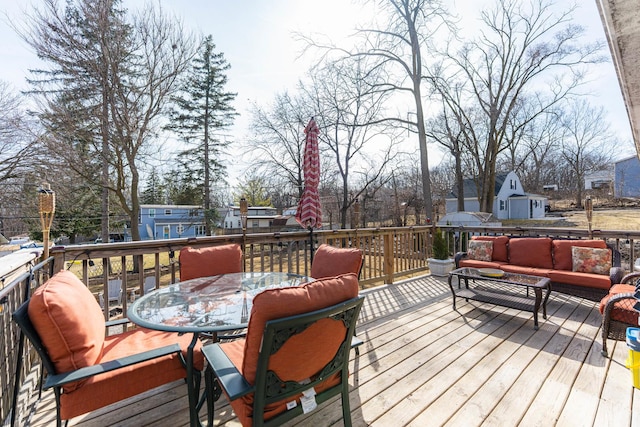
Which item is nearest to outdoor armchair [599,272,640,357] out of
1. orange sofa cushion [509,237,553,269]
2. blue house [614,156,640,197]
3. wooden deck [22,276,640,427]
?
wooden deck [22,276,640,427]

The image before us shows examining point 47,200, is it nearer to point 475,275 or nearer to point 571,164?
point 475,275

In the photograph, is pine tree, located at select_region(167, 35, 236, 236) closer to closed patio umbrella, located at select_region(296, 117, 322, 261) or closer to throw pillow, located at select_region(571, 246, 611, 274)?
closed patio umbrella, located at select_region(296, 117, 322, 261)

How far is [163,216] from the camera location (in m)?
26.8

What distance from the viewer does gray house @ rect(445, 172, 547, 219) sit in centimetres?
2256

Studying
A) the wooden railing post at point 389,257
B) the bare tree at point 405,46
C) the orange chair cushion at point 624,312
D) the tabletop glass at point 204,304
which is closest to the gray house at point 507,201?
the bare tree at point 405,46

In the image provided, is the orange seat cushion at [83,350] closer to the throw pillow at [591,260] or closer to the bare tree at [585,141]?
the throw pillow at [591,260]

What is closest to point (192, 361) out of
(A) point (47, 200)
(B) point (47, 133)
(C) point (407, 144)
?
(A) point (47, 200)

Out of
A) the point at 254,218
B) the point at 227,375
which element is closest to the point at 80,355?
the point at 227,375

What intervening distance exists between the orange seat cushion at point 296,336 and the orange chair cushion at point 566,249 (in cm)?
443

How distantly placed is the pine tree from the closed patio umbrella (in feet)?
43.7

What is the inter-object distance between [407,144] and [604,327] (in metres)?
13.7

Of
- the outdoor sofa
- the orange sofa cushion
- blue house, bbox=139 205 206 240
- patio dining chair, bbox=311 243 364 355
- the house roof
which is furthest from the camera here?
blue house, bbox=139 205 206 240

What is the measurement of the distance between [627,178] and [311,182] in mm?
25759

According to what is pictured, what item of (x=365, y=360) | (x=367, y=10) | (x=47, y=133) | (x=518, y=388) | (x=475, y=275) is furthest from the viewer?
(x=367, y=10)
